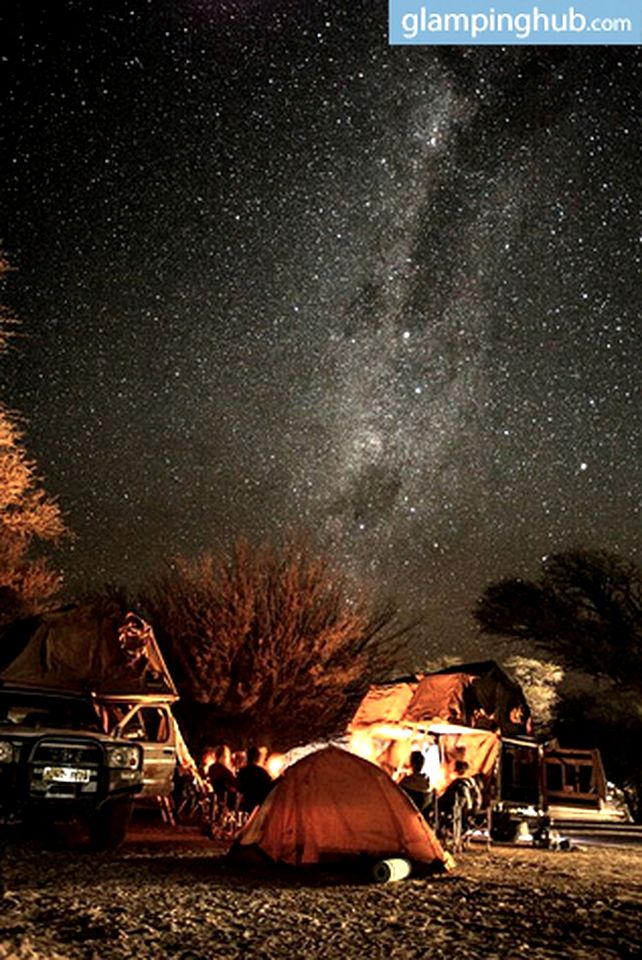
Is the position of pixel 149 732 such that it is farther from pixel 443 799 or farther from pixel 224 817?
pixel 443 799

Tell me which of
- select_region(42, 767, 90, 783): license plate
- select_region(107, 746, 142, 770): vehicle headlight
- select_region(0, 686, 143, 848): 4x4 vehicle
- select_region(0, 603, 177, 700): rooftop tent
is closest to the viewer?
select_region(0, 686, 143, 848): 4x4 vehicle

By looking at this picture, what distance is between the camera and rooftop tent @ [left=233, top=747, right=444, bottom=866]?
10.1 meters

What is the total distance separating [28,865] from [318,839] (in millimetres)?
2859

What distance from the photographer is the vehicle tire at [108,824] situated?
11414 millimetres

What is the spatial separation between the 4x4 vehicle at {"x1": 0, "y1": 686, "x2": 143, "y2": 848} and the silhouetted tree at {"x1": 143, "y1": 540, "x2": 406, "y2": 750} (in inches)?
504

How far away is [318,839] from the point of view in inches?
400

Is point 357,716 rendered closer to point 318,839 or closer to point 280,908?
point 318,839

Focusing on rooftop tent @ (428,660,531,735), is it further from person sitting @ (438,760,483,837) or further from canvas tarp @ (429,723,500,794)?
person sitting @ (438,760,483,837)

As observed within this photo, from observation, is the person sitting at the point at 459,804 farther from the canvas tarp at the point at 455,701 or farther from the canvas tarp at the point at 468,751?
the canvas tarp at the point at 455,701

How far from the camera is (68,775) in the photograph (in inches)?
427

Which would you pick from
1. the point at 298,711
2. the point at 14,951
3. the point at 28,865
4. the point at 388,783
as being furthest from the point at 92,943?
the point at 298,711

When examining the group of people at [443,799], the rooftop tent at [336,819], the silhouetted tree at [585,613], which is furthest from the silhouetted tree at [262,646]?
the rooftop tent at [336,819]

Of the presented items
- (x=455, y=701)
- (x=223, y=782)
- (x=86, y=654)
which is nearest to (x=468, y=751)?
(x=455, y=701)

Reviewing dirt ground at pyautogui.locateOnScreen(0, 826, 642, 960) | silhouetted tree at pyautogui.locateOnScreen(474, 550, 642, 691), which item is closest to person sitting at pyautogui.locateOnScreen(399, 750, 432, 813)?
dirt ground at pyautogui.locateOnScreen(0, 826, 642, 960)
